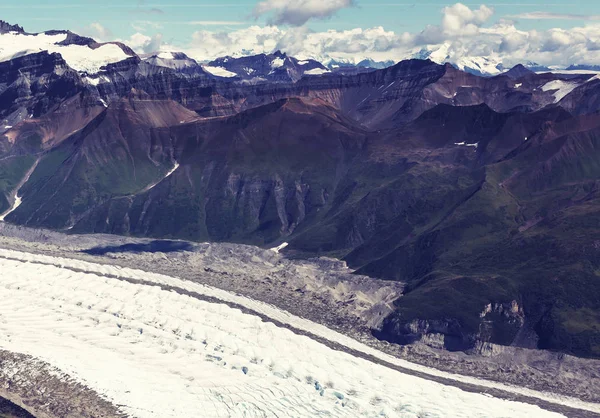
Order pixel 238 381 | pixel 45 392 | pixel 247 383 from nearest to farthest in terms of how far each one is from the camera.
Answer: pixel 45 392, pixel 247 383, pixel 238 381

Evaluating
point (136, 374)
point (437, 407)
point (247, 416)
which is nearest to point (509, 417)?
point (437, 407)

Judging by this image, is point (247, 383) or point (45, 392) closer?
point (45, 392)

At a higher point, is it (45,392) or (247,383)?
(247,383)

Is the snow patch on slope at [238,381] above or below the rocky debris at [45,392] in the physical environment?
above

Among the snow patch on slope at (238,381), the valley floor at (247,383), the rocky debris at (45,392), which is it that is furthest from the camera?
the valley floor at (247,383)

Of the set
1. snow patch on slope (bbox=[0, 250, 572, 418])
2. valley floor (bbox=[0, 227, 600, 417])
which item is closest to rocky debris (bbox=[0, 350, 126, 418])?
valley floor (bbox=[0, 227, 600, 417])

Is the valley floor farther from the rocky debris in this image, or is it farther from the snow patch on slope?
the rocky debris

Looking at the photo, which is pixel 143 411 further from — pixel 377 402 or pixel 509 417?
pixel 509 417

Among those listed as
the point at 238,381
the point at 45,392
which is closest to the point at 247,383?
the point at 238,381

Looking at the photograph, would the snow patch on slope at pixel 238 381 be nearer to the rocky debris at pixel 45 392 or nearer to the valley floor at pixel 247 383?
the valley floor at pixel 247 383

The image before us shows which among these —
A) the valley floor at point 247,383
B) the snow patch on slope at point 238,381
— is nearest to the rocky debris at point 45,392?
the valley floor at point 247,383

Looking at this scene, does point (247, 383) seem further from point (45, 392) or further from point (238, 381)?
point (45, 392)
